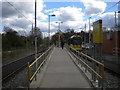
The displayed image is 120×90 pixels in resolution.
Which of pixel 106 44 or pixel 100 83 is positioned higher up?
pixel 106 44

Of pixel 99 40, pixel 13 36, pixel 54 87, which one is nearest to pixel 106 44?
pixel 99 40

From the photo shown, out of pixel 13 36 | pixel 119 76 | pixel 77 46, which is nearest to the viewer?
pixel 119 76

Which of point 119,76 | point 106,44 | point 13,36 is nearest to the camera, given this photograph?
point 106,44

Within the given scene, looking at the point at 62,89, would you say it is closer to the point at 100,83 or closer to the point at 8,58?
the point at 100,83

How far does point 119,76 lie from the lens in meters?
12.0

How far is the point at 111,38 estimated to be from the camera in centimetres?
972

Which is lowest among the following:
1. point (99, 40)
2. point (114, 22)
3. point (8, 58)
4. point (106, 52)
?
point (8, 58)

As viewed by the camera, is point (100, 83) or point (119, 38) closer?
point (100, 83)

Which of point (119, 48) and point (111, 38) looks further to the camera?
point (111, 38)

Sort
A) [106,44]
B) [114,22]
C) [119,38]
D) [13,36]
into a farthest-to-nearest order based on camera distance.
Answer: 1. [13,36]
2. [106,44]
3. [114,22]
4. [119,38]

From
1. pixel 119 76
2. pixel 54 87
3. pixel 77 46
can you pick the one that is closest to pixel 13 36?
pixel 77 46

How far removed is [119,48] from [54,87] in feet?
13.2

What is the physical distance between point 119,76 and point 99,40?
5.82 metres

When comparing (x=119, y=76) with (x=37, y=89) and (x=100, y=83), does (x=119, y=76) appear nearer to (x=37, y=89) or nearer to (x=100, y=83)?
(x=100, y=83)
